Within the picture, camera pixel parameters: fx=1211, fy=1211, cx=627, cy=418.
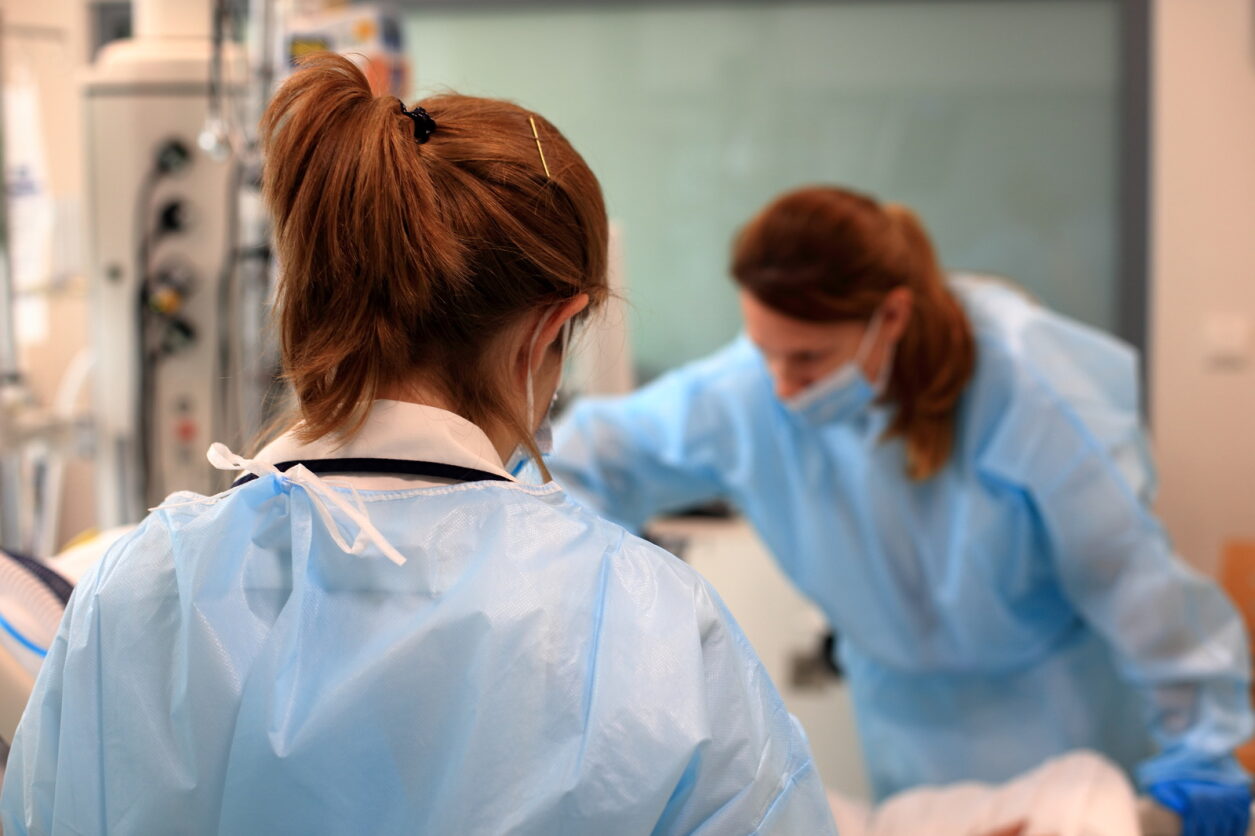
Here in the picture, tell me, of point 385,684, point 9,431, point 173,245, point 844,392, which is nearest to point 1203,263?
point 844,392

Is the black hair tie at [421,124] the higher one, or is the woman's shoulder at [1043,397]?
the black hair tie at [421,124]

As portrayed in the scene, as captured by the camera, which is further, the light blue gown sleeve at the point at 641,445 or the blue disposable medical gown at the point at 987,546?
the light blue gown sleeve at the point at 641,445

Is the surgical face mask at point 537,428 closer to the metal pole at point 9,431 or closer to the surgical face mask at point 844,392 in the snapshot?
the surgical face mask at point 844,392

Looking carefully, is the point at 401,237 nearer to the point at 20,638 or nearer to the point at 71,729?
the point at 71,729

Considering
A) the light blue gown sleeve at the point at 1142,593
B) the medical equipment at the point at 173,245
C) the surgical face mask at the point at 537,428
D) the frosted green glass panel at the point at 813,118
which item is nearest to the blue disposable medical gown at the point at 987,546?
the light blue gown sleeve at the point at 1142,593

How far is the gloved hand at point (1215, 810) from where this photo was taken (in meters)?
1.51

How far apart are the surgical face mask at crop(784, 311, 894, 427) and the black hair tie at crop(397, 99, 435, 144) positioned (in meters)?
0.98

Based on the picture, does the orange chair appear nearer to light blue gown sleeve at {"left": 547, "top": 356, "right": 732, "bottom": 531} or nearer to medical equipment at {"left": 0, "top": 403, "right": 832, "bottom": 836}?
light blue gown sleeve at {"left": 547, "top": 356, "right": 732, "bottom": 531}

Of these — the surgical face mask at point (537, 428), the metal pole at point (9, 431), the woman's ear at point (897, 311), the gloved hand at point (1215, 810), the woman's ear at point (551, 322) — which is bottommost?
the gloved hand at point (1215, 810)

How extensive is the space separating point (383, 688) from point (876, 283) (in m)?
1.10

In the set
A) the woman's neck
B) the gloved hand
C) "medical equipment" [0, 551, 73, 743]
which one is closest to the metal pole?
"medical equipment" [0, 551, 73, 743]

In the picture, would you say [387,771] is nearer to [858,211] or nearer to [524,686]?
[524,686]

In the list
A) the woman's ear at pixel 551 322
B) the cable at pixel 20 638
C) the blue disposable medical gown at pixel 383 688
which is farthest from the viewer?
the cable at pixel 20 638

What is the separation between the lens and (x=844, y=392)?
1.69m
